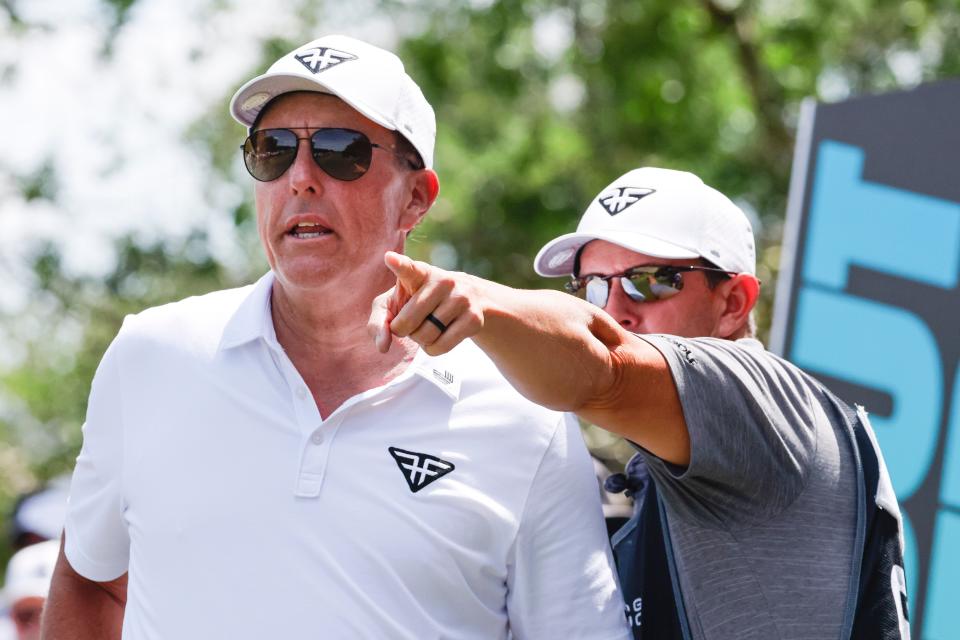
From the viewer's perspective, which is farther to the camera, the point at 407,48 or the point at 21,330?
the point at 21,330

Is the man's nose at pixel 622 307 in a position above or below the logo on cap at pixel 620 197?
below

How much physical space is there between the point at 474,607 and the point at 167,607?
0.63 metres

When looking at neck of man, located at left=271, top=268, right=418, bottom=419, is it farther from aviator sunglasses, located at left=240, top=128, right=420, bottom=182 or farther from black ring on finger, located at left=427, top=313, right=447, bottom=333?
black ring on finger, located at left=427, top=313, right=447, bottom=333

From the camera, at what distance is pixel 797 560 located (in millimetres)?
2494

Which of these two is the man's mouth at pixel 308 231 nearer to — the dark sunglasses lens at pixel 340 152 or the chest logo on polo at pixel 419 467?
the dark sunglasses lens at pixel 340 152

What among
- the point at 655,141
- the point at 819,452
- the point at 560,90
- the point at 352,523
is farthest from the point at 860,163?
the point at 560,90

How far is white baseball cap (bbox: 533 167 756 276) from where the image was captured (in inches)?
121

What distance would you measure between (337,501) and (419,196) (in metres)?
0.83

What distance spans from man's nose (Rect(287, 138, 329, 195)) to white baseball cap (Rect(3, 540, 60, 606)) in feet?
9.69

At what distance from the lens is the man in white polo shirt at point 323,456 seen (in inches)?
102

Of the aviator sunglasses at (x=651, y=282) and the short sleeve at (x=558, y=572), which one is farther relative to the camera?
the aviator sunglasses at (x=651, y=282)

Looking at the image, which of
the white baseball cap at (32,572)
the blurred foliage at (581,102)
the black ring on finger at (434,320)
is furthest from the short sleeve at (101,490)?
the blurred foliage at (581,102)

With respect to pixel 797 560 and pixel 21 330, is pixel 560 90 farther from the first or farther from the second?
pixel 797 560

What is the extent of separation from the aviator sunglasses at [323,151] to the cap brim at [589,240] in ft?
1.80
